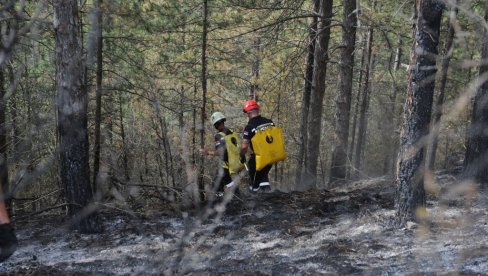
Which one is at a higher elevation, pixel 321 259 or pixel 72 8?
pixel 72 8

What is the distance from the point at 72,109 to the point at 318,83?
6905 mm

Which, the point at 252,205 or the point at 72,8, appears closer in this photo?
the point at 72,8

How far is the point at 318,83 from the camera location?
11.3 m

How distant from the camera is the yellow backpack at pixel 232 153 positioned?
306 inches

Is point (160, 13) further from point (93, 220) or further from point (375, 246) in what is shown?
point (375, 246)

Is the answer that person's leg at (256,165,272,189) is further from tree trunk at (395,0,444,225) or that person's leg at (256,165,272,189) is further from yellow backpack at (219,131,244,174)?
tree trunk at (395,0,444,225)

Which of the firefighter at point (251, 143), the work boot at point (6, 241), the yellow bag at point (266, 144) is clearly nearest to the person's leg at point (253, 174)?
the firefighter at point (251, 143)

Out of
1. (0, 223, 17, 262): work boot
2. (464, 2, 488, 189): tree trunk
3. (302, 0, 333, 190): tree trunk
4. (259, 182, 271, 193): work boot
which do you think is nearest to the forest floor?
(259, 182, 271, 193): work boot

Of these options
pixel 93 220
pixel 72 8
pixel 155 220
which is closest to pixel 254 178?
pixel 155 220

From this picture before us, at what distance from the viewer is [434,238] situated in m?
5.28

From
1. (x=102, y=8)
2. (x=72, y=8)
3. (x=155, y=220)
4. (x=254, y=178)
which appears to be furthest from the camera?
(x=102, y=8)

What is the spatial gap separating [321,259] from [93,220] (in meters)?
3.43

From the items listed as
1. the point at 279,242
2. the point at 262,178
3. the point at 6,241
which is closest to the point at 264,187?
the point at 262,178

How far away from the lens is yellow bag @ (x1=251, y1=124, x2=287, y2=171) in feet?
25.6
